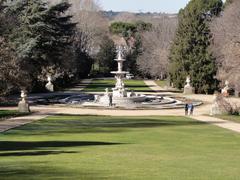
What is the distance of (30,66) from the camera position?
57344 millimetres

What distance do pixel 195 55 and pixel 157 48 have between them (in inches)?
964

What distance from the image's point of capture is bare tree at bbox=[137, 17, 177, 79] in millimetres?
90250

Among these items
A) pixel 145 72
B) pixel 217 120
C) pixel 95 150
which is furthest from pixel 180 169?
pixel 145 72

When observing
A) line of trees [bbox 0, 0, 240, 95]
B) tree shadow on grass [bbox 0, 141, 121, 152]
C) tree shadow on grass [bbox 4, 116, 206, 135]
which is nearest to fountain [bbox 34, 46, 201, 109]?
line of trees [bbox 0, 0, 240, 95]

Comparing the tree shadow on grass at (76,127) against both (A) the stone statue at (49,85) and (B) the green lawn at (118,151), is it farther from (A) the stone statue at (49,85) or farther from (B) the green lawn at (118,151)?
(A) the stone statue at (49,85)

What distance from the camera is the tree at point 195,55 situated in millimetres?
68062

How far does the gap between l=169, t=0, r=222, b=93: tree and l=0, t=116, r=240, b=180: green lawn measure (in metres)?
36.3

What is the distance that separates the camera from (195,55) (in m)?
68.9

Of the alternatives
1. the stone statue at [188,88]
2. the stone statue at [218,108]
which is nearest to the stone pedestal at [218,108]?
the stone statue at [218,108]

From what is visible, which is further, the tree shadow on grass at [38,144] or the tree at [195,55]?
the tree at [195,55]

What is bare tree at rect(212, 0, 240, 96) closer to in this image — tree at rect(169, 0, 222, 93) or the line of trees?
the line of trees

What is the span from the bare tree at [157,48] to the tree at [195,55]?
16.8 m

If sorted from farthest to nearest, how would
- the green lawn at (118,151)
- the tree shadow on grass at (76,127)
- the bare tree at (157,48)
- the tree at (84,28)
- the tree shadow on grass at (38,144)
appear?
the tree at (84,28), the bare tree at (157,48), the tree shadow on grass at (76,127), the tree shadow on grass at (38,144), the green lawn at (118,151)

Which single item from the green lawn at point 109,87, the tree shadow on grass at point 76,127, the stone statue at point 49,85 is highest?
the stone statue at point 49,85
